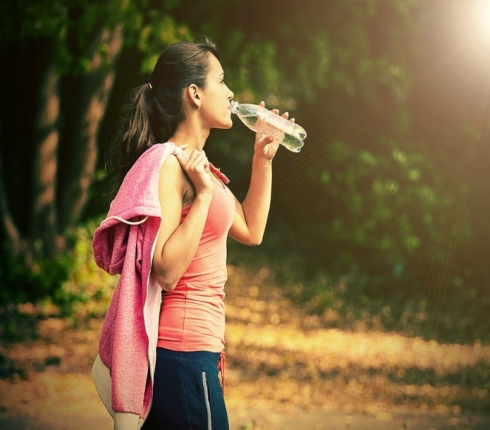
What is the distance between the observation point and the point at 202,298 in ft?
7.48

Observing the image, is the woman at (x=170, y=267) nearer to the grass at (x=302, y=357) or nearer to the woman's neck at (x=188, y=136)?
the woman's neck at (x=188, y=136)

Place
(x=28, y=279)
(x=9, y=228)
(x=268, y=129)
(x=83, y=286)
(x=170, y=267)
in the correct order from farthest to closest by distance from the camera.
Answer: (x=83, y=286)
(x=9, y=228)
(x=28, y=279)
(x=268, y=129)
(x=170, y=267)

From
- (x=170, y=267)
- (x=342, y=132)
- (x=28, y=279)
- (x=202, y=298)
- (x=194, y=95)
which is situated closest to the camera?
(x=170, y=267)

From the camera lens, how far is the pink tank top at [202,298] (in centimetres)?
223

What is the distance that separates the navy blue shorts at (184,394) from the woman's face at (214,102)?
2.47ft

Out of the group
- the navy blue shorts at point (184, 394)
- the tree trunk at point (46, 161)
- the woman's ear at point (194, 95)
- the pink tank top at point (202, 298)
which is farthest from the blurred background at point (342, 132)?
the navy blue shorts at point (184, 394)

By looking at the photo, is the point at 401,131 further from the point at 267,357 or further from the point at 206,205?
the point at 206,205

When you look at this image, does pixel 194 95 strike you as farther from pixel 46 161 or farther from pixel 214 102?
pixel 46 161

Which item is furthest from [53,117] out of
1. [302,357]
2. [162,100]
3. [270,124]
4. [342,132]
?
[162,100]

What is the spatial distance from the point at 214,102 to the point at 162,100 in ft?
0.57

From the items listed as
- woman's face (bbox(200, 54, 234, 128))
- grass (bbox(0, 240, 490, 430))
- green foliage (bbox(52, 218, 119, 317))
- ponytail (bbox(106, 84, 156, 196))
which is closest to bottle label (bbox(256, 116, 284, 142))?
woman's face (bbox(200, 54, 234, 128))

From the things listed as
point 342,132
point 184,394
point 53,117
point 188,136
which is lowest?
point 184,394

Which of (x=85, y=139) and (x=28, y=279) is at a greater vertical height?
(x=85, y=139)

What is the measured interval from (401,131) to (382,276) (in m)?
1.83
